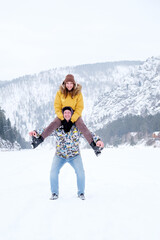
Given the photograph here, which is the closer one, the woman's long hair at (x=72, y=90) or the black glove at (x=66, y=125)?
the black glove at (x=66, y=125)

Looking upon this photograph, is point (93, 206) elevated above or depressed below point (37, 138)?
below

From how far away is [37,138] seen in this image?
4.07m

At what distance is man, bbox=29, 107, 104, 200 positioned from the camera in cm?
402

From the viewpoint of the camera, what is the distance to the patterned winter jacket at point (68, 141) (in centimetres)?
410

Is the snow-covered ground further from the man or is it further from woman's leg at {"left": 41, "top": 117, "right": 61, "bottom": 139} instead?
woman's leg at {"left": 41, "top": 117, "right": 61, "bottom": 139}

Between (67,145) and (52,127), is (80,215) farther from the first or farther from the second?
(52,127)

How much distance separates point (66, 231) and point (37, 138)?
169 centimetres

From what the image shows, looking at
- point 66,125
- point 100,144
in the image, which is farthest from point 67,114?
point 100,144

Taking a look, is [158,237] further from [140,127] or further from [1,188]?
[140,127]

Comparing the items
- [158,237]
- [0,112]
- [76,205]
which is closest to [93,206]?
[76,205]

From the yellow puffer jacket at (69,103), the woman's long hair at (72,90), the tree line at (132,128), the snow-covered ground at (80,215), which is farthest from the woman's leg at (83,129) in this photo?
the tree line at (132,128)

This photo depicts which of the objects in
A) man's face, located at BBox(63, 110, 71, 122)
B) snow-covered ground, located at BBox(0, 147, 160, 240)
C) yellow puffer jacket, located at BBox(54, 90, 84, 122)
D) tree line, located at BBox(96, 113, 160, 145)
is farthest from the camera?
tree line, located at BBox(96, 113, 160, 145)

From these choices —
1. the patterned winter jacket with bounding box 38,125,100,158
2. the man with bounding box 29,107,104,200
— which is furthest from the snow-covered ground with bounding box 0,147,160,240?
the patterned winter jacket with bounding box 38,125,100,158

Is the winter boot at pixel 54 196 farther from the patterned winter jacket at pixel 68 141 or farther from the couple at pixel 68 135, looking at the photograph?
the patterned winter jacket at pixel 68 141
